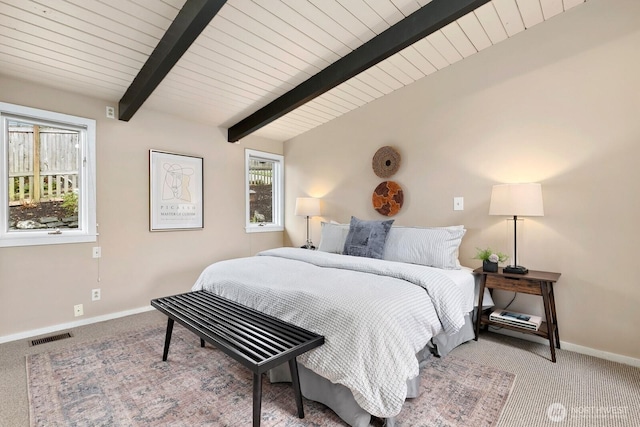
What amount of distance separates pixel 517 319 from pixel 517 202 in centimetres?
94

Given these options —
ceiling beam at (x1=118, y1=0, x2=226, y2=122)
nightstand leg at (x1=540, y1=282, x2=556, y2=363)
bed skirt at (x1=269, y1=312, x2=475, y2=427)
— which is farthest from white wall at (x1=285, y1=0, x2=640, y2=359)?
ceiling beam at (x1=118, y1=0, x2=226, y2=122)

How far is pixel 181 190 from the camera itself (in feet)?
12.3

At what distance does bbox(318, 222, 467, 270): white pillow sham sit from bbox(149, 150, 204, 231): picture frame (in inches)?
96.4

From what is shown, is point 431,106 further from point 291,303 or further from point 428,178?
point 291,303

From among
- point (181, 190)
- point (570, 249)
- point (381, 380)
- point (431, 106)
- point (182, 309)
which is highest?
point (431, 106)

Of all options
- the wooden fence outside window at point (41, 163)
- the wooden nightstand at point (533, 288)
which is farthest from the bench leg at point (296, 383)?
the wooden fence outside window at point (41, 163)

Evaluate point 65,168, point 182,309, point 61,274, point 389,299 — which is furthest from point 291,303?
point 65,168

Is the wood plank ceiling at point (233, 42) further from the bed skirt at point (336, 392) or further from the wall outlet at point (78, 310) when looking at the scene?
the bed skirt at point (336, 392)

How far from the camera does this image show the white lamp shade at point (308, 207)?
4.21 metres

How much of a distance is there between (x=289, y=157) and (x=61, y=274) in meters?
3.13

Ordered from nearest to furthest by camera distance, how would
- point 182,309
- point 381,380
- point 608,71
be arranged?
point 381,380 → point 182,309 → point 608,71

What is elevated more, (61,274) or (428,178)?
(428,178)

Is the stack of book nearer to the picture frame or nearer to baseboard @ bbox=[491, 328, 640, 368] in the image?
baseboard @ bbox=[491, 328, 640, 368]

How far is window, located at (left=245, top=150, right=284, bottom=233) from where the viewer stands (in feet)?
14.8
